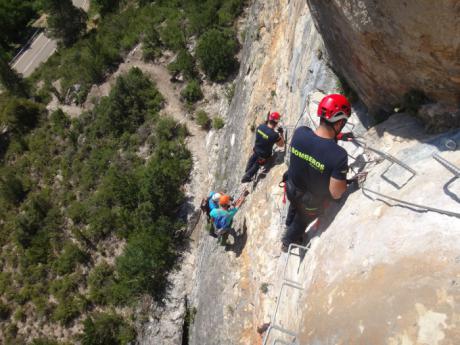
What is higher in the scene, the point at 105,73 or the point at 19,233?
the point at 105,73

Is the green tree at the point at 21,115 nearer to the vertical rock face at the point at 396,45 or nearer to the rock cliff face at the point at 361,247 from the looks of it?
the rock cliff face at the point at 361,247

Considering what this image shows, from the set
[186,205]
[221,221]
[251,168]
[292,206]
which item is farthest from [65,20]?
[292,206]

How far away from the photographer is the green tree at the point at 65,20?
36.4 metres

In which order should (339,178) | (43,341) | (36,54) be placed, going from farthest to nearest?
1. (36,54)
2. (43,341)
3. (339,178)

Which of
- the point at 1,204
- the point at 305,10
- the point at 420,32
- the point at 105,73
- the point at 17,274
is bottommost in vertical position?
the point at 17,274

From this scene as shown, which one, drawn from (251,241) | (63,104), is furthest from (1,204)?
(251,241)

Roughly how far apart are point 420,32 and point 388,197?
90.7 inches

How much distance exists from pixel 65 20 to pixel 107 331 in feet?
104

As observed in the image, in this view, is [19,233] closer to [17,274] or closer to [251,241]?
[17,274]

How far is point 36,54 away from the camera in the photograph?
157 ft

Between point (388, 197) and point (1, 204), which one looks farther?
point (1, 204)

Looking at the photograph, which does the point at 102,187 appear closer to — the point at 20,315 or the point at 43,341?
the point at 20,315

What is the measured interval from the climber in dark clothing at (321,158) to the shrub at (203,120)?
16.0 metres

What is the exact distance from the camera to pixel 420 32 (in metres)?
5.07
